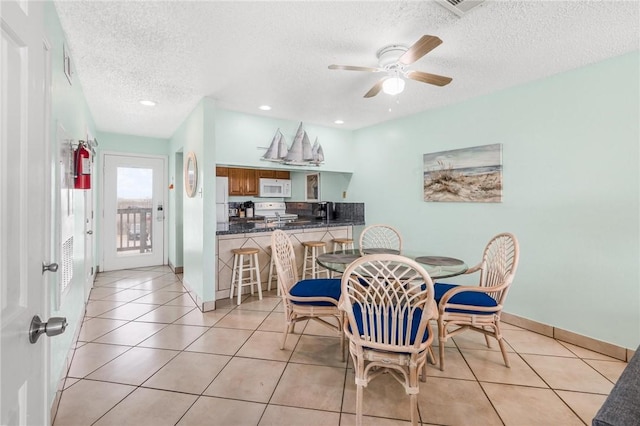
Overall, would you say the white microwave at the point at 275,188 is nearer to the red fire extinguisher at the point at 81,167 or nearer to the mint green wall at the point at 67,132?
the mint green wall at the point at 67,132

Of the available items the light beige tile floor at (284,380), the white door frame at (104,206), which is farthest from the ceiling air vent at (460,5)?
the white door frame at (104,206)

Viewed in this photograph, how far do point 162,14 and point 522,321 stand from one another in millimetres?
3971

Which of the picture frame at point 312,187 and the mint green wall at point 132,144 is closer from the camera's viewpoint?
the mint green wall at point 132,144

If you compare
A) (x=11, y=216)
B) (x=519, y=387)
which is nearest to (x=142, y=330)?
(x=11, y=216)

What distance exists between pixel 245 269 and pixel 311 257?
3.44 feet

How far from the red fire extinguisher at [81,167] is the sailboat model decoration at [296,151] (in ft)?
6.48

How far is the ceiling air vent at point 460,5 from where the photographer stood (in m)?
1.67

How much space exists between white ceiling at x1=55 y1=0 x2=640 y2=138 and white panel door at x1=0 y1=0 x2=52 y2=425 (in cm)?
128

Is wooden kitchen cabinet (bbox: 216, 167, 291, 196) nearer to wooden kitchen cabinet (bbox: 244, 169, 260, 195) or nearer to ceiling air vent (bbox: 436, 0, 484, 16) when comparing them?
wooden kitchen cabinet (bbox: 244, 169, 260, 195)

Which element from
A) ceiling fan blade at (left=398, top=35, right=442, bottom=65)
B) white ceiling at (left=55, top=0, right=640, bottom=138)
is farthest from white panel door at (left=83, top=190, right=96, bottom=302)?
ceiling fan blade at (left=398, top=35, right=442, bottom=65)

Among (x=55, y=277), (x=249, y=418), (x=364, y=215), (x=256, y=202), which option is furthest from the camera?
(x=256, y=202)

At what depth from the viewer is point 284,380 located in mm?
2068

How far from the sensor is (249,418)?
171 centimetres

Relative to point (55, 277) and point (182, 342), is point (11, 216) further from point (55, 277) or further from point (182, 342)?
point (182, 342)
